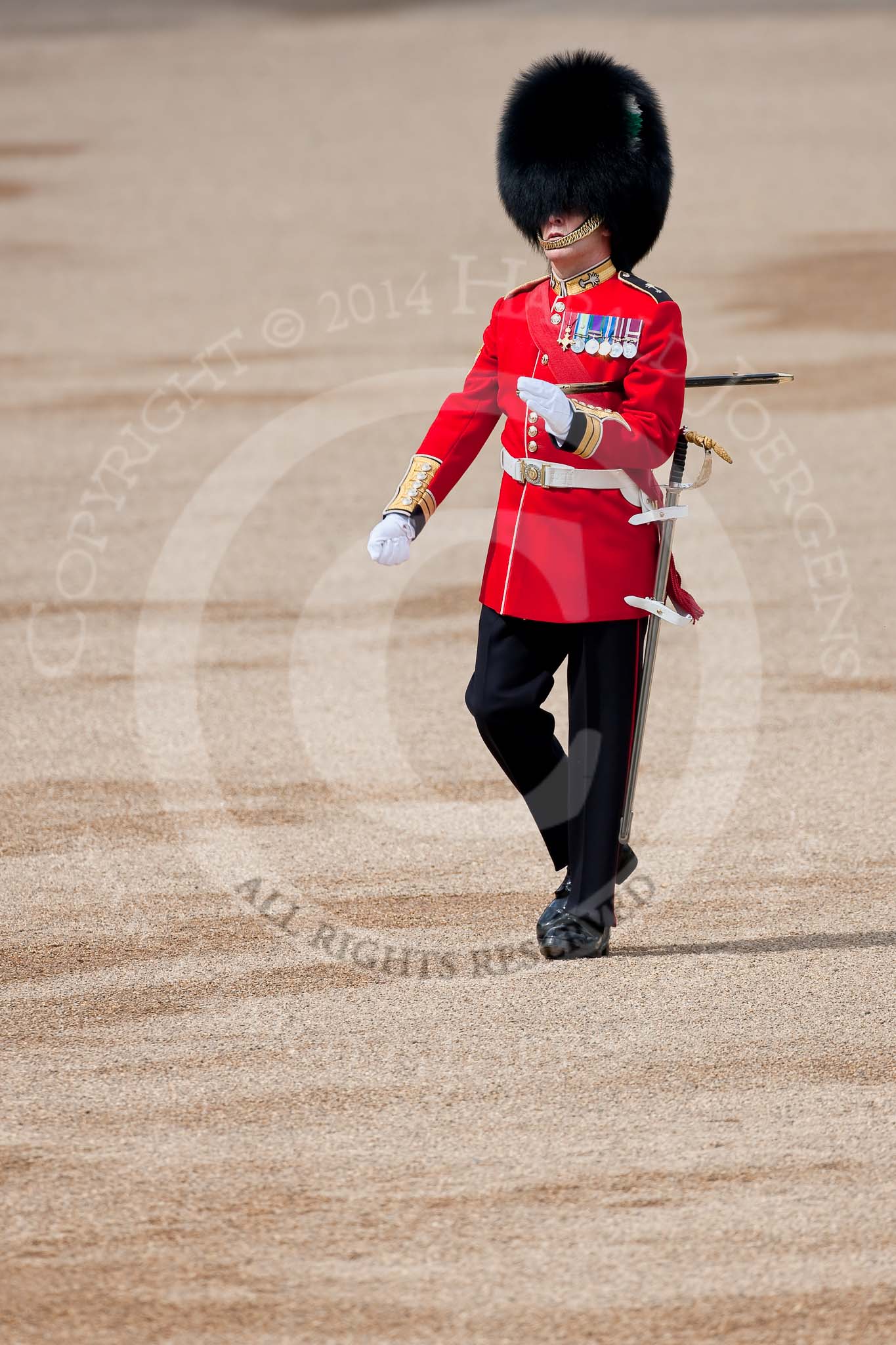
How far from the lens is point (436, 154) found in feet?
45.7

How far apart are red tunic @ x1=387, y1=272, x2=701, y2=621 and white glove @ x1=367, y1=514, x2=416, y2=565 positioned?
0.05 metres

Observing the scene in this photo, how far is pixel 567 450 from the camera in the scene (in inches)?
118

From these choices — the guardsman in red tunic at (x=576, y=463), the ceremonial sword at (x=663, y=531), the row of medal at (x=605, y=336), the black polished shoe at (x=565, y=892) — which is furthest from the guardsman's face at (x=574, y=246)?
the black polished shoe at (x=565, y=892)

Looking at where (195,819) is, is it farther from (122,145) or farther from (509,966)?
(122,145)

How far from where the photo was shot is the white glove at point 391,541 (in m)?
3.18

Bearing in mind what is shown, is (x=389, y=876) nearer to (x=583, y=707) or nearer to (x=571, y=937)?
(x=571, y=937)

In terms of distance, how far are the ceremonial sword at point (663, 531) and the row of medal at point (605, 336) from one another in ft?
0.19

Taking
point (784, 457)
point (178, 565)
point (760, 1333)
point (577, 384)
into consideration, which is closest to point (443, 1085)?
point (760, 1333)

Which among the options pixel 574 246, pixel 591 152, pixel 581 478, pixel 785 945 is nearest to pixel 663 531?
pixel 581 478

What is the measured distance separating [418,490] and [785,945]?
3.68 ft

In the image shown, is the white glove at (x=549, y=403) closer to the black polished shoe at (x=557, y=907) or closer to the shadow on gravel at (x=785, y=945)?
the black polished shoe at (x=557, y=907)

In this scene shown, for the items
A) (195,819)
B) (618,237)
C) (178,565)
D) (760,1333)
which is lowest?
(760,1333)

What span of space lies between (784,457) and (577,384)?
496cm

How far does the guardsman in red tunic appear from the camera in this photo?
122 inches
